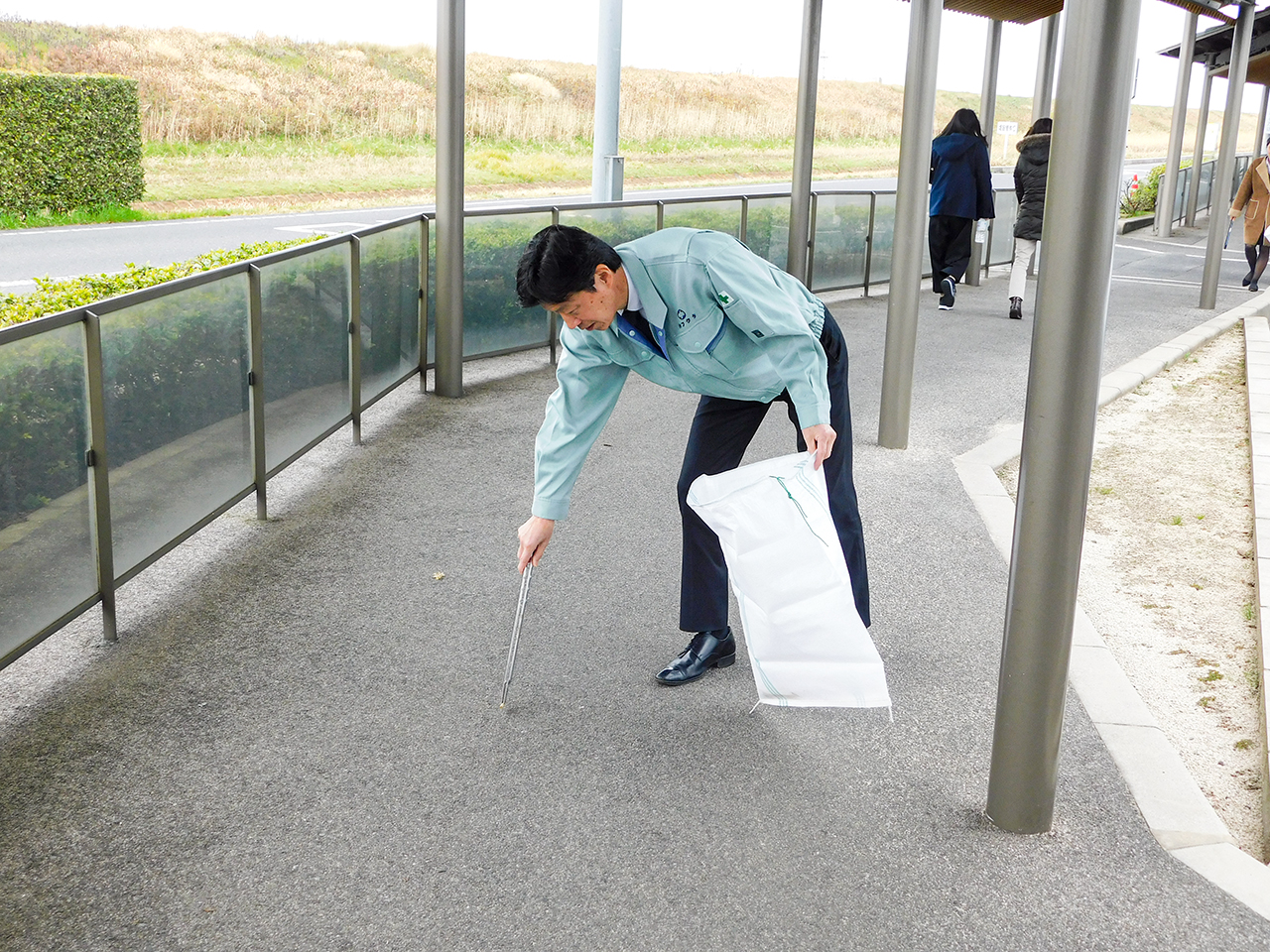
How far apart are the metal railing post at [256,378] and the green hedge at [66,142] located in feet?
51.1

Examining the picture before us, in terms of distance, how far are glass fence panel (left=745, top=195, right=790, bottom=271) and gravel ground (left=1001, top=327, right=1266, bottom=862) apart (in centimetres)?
422

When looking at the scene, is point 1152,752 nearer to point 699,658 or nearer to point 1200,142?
point 699,658

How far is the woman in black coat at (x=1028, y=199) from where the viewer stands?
1126cm

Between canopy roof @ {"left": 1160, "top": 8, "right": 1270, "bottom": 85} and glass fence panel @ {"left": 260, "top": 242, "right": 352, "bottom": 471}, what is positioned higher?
canopy roof @ {"left": 1160, "top": 8, "right": 1270, "bottom": 85}

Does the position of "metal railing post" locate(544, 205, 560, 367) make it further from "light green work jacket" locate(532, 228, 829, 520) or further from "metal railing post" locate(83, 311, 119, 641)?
"light green work jacket" locate(532, 228, 829, 520)

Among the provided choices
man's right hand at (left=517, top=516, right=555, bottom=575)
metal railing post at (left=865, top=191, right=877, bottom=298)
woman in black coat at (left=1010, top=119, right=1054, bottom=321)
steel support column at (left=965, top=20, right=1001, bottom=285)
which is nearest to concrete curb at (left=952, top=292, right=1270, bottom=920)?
man's right hand at (left=517, top=516, right=555, bottom=575)

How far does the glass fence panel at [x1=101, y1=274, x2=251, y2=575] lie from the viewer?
4137 mm

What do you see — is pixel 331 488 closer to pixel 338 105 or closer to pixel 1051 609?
pixel 1051 609

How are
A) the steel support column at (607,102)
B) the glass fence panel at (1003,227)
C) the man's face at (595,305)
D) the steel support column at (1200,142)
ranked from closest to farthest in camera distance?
the man's face at (595,305)
the steel support column at (607,102)
the glass fence panel at (1003,227)
the steel support column at (1200,142)

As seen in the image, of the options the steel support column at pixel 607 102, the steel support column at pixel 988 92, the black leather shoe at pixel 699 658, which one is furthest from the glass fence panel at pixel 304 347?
the steel support column at pixel 988 92

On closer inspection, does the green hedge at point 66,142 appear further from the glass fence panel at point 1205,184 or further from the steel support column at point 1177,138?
the glass fence panel at point 1205,184

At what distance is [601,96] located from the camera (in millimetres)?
10914

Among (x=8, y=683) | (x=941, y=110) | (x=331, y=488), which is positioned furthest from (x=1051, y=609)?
(x=941, y=110)

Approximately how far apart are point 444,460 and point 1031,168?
295 inches
